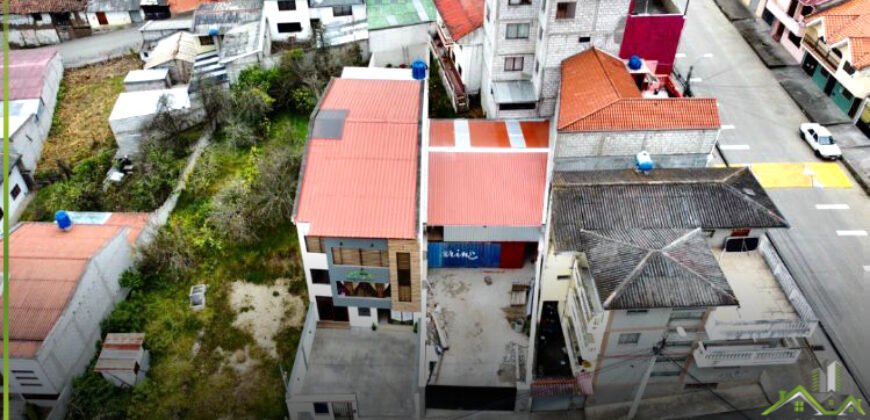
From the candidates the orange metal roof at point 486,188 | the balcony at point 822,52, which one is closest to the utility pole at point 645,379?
the orange metal roof at point 486,188

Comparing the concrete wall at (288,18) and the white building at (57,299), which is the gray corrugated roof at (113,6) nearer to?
the concrete wall at (288,18)

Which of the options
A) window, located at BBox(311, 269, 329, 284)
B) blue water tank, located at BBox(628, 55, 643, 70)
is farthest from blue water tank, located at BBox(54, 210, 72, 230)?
blue water tank, located at BBox(628, 55, 643, 70)

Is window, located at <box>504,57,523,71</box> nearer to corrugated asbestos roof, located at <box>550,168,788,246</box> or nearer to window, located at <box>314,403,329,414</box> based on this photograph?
corrugated asbestos roof, located at <box>550,168,788,246</box>

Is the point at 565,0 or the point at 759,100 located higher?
the point at 565,0

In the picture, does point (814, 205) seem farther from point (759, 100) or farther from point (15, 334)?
point (15, 334)

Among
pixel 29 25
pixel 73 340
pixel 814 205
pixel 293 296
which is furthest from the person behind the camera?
pixel 29 25

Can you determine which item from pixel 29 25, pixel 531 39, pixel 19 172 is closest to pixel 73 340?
pixel 19 172
